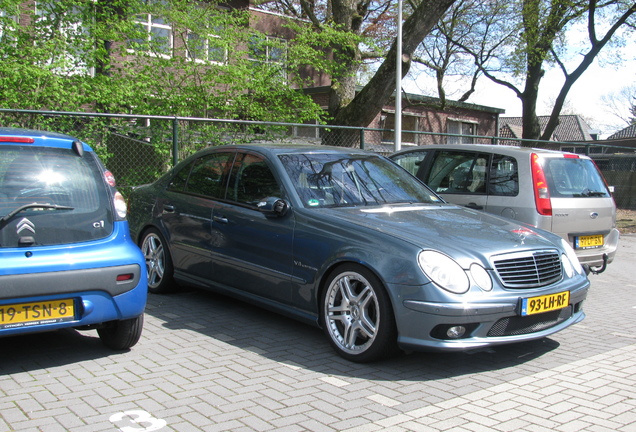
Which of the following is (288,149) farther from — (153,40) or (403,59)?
(403,59)

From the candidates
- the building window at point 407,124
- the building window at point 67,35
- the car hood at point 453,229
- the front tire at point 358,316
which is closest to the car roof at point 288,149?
the car hood at point 453,229

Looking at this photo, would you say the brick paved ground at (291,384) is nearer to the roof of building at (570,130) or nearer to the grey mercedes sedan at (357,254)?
the grey mercedes sedan at (357,254)

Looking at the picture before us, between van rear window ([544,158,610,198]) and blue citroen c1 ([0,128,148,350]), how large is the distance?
15.7ft

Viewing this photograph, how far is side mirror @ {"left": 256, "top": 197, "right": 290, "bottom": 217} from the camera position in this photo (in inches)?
210

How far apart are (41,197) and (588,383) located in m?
3.92

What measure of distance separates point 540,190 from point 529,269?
8.65 feet

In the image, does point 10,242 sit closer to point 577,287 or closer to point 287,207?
point 287,207

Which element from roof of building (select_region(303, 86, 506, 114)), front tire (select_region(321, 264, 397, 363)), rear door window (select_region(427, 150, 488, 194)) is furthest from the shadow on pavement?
roof of building (select_region(303, 86, 506, 114))

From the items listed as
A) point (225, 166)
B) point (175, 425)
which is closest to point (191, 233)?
point (225, 166)

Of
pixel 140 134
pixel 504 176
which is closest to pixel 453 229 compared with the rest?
pixel 504 176

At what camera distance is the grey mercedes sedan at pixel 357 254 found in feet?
14.4

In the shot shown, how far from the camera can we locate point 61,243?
170 inches

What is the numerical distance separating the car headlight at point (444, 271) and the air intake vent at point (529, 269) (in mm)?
331

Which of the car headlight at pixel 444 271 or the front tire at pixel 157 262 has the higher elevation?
the car headlight at pixel 444 271
